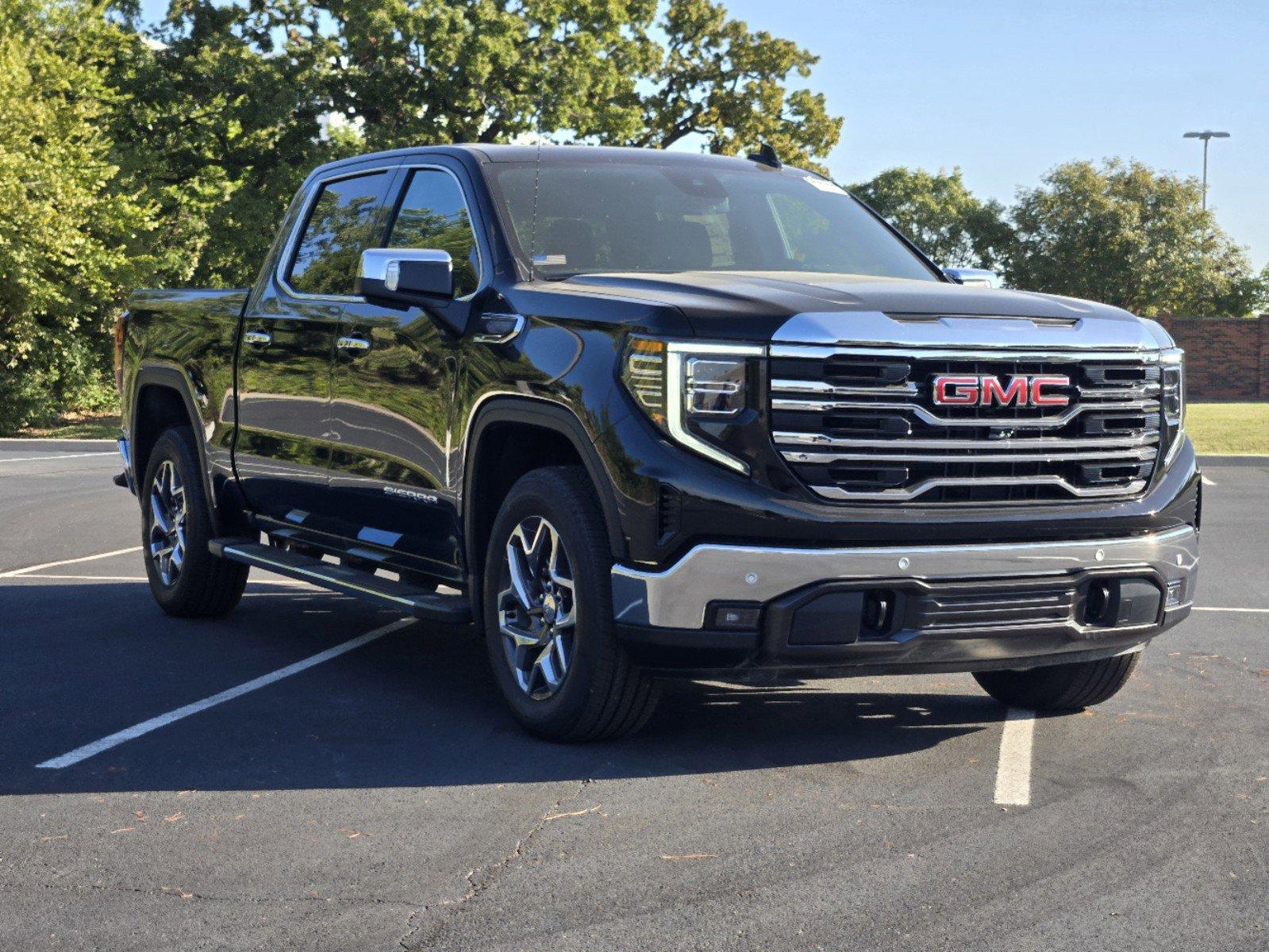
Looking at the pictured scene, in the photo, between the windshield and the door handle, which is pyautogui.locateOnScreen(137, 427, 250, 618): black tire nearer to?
the door handle

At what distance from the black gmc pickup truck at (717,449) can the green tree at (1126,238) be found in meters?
57.7

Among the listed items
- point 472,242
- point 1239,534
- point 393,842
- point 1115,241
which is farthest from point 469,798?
point 1115,241

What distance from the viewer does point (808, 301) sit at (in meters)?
5.35

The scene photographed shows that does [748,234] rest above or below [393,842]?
above

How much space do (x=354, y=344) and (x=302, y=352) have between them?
21.7 inches

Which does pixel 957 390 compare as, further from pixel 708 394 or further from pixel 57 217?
pixel 57 217

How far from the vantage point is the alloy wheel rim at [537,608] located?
566cm

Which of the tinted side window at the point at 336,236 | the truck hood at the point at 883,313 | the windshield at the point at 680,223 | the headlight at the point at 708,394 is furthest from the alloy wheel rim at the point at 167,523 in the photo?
the headlight at the point at 708,394

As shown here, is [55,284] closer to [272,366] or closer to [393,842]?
[272,366]

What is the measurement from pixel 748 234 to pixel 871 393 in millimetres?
1913

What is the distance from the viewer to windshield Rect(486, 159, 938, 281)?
256 inches

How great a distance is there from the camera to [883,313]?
528cm

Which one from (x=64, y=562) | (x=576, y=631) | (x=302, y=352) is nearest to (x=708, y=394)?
(x=576, y=631)

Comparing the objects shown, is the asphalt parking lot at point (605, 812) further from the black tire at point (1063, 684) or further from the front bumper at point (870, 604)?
the front bumper at point (870, 604)
